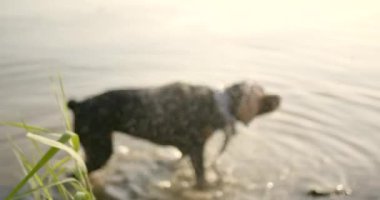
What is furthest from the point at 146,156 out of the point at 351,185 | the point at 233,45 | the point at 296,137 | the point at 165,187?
the point at 233,45

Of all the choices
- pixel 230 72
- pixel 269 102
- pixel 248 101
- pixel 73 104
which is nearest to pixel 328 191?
pixel 269 102

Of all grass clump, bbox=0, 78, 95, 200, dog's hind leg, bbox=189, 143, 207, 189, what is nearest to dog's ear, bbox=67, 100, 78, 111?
dog's hind leg, bbox=189, 143, 207, 189

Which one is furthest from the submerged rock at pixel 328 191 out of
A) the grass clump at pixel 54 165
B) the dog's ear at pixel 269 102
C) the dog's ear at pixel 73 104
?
the grass clump at pixel 54 165

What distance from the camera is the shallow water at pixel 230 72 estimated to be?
536 cm

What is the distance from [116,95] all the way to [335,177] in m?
2.01

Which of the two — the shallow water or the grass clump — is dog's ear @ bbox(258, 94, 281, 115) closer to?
the shallow water

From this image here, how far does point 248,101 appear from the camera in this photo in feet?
16.5

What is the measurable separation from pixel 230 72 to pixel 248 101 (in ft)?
7.76

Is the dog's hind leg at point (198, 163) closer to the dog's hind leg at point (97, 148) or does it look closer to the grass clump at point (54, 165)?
the dog's hind leg at point (97, 148)

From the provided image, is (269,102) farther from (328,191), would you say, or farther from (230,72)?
(230,72)

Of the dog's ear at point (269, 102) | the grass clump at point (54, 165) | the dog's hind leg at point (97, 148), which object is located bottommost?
the dog's hind leg at point (97, 148)

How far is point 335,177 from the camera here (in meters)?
5.24

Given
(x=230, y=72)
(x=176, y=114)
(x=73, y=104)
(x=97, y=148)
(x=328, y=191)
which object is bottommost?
(x=328, y=191)

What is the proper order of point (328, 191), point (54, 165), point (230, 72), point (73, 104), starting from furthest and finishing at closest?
point (230, 72)
point (328, 191)
point (73, 104)
point (54, 165)
